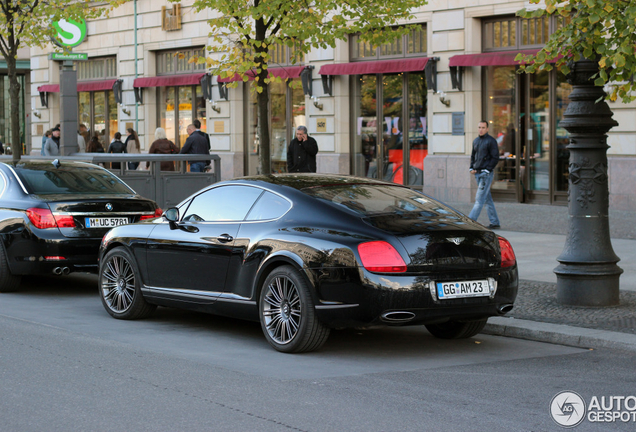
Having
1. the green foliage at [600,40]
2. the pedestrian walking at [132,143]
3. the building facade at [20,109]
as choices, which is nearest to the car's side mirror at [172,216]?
the green foliage at [600,40]

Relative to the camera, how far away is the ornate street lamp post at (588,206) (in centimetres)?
875

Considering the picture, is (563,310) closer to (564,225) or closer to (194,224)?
(194,224)

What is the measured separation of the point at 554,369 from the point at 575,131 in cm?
305

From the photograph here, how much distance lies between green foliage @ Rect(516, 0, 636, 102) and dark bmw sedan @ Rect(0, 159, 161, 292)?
4.71 metres

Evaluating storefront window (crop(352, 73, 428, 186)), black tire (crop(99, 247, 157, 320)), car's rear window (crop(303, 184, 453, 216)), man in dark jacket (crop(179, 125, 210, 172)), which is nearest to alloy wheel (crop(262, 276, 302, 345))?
car's rear window (crop(303, 184, 453, 216))

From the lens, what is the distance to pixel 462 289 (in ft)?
22.6

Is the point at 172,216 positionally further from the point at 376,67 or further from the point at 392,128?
the point at 392,128

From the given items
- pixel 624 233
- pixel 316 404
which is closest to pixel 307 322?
pixel 316 404

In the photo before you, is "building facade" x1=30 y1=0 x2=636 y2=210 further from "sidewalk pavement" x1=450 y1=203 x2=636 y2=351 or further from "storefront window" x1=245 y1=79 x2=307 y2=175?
"sidewalk pavement" x1=450 y1=203 x2=636 y2=351

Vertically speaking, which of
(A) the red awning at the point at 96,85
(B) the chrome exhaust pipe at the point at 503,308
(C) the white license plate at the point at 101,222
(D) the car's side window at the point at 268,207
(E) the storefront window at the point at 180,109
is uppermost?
(A) the red awning at the point at 96,85

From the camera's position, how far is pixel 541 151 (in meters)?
19.9

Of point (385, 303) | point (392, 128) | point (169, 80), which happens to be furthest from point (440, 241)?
point (169, 80)

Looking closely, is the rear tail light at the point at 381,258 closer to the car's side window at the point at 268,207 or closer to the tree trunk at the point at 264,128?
the car's side window at the point at 268,207

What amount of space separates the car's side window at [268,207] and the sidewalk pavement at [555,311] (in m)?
2.13
